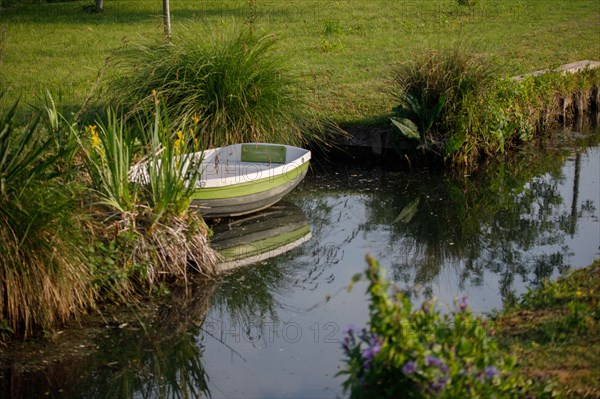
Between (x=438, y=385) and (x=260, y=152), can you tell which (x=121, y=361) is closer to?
(x=438, y=385)

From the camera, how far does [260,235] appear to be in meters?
9.72

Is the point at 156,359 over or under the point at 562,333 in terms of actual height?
under

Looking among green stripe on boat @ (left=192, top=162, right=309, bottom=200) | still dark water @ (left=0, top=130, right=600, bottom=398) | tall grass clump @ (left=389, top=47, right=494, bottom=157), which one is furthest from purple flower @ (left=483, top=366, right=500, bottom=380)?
tall grass clump @ (left=389, top=47, right=494, bottom=157)

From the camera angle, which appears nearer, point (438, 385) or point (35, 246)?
point (438, 385)

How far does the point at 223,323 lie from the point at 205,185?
6.86ft

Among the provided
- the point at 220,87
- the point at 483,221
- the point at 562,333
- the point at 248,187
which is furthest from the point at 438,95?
the point at 562,333

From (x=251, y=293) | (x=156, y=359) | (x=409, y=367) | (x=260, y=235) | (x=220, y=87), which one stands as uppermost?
(x=220, y=87)

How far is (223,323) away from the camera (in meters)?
7.51

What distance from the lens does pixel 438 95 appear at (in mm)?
11977

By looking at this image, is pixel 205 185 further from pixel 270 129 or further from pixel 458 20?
pixel 458 20

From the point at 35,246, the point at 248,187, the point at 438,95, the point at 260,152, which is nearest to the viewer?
the point at 35,246

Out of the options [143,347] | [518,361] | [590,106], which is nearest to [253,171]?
[143,347]

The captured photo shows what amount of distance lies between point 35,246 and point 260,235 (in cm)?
315

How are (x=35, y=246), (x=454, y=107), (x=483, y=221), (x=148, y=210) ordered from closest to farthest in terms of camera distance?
1. (x=35, y=246)
2. (x=148, y=210)
3. (x=483, y=221)
4. (x=454, y=107)
